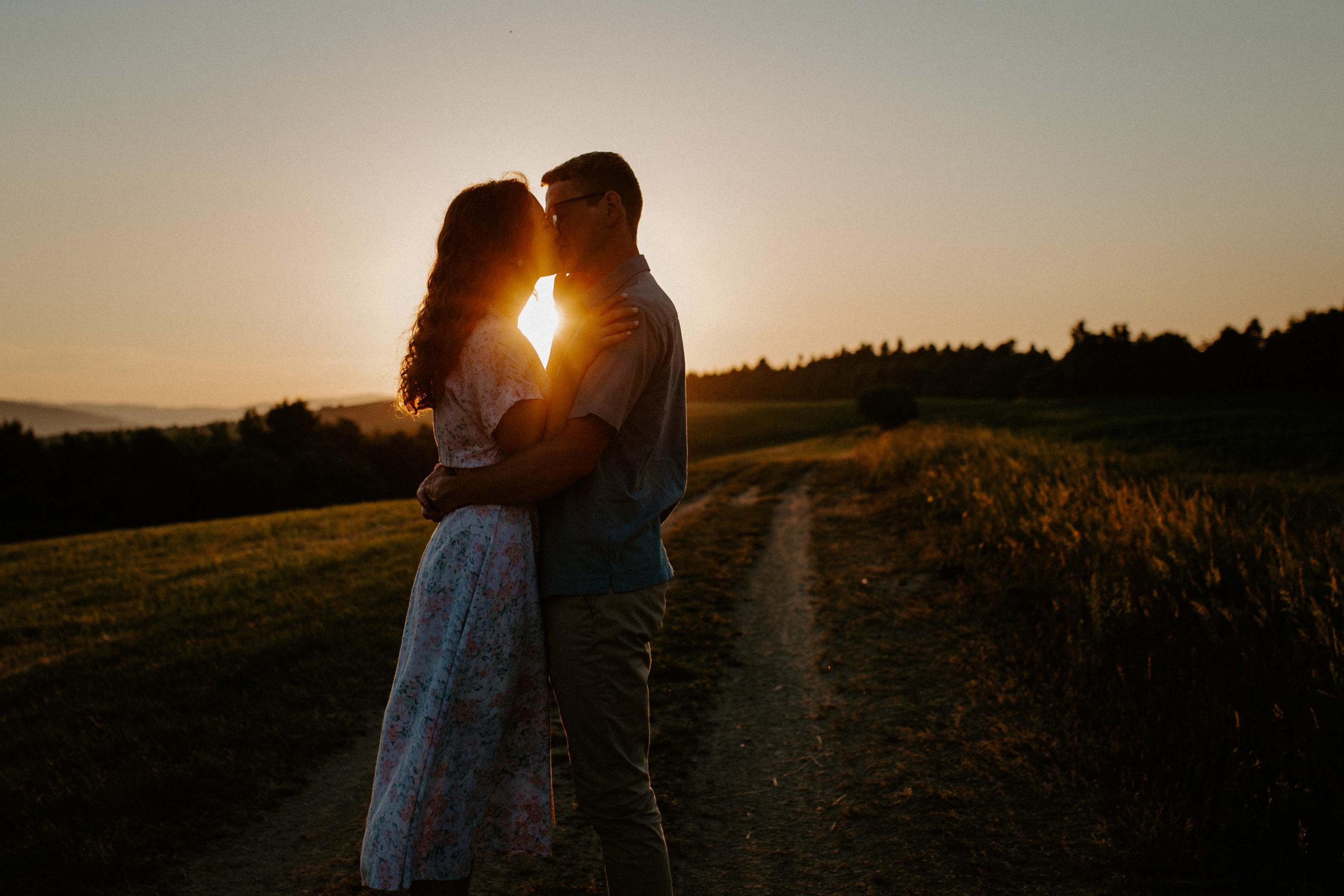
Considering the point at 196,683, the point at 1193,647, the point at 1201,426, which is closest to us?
the point at 1193,647

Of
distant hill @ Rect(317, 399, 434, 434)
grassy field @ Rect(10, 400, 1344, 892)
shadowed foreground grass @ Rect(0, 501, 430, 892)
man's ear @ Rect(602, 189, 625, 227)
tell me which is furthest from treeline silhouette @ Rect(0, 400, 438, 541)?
man's ear @ Rect(602, 189, 625, 227)

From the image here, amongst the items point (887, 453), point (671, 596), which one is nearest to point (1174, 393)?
point (887, 453)

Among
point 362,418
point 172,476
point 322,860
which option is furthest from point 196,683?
point 362,418

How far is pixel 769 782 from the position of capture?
4.37 m

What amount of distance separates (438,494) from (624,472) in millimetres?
620

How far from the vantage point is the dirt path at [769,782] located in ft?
11.4

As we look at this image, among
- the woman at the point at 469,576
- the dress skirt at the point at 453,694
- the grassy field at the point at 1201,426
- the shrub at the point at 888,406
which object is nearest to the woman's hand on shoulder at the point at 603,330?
the woman at the point at 469,576

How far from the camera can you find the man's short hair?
255 cm

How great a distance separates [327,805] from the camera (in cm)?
431

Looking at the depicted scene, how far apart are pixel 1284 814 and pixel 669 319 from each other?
135 inches

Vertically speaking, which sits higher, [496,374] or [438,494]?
[496,374]

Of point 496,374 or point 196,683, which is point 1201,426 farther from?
point 496,374

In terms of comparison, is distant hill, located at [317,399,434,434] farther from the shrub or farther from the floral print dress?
the floral print dress

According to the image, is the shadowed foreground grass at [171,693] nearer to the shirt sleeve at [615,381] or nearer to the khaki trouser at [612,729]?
the khaki trouser at [612,729]
